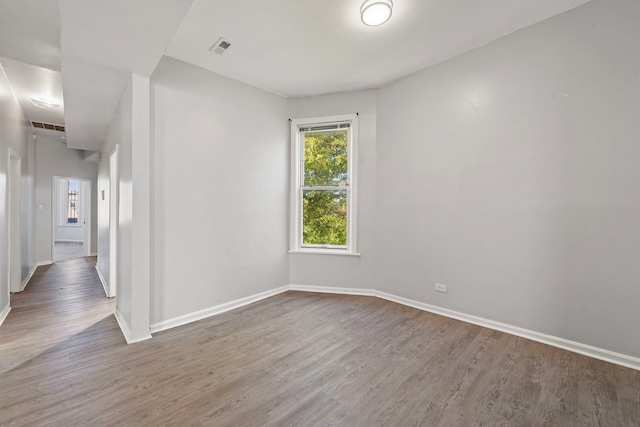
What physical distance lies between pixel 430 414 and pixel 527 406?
644 mm

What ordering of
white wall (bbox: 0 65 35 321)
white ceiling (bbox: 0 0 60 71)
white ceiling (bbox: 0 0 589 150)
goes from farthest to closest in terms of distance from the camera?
white wall (bbox: 0 65 35 321) < white ceiling (bbox: 0 0 60 71) < white ceiling (bbox: 0 0 589 150)

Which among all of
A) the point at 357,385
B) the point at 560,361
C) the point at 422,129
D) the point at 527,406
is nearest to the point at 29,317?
the point at 357,385

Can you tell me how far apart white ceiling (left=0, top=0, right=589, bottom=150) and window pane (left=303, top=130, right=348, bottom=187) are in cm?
84

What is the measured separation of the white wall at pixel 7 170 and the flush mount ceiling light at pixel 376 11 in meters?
4.01

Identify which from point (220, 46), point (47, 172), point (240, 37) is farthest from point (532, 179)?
point (47, 172)

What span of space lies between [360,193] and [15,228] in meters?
4.94

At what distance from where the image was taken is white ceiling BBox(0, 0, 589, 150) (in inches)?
76.6

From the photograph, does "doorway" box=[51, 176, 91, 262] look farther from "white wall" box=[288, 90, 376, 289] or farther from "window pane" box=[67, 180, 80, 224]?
"white wall" box=[288, 90, 376, 289]

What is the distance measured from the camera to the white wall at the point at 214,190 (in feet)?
9.41

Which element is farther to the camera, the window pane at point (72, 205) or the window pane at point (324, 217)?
the window pane at point (72, 205)

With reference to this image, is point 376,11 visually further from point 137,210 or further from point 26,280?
point 26,280

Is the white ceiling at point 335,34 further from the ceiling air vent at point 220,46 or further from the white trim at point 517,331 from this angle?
the white trim at point 517,331

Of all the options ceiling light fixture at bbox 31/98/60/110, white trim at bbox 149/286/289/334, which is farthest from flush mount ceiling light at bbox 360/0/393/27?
ceiling light fixture at bbox 31/98/60/110

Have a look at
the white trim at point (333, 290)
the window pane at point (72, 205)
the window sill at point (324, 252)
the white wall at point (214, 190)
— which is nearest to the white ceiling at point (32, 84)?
the white wall at point (214, 190)
